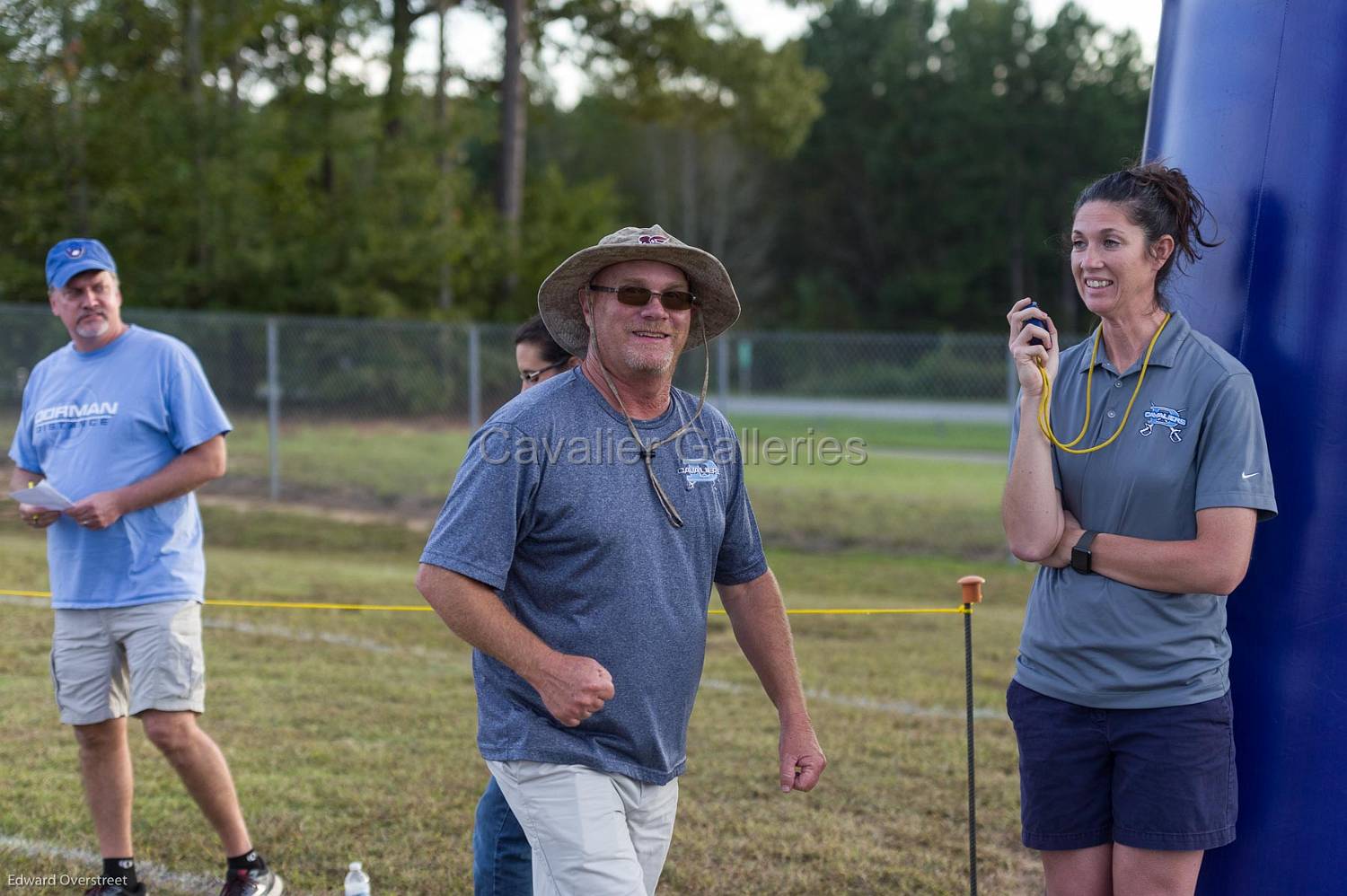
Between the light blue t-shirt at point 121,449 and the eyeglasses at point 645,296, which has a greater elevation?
the eyeglasses at point 645,296

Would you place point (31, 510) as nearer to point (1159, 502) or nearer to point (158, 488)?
point (158, 488)

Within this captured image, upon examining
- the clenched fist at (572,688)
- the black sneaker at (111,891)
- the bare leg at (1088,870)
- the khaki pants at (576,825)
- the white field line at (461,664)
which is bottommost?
the white field line at (461,664)

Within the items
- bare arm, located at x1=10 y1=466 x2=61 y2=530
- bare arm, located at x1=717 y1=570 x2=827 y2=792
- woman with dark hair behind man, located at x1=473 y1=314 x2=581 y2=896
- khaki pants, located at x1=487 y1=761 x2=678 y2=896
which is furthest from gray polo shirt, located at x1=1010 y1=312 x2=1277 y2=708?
bare arm, located at x1=10 y1=466 x2=61 y2=530

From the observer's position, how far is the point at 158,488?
4137 millimetres

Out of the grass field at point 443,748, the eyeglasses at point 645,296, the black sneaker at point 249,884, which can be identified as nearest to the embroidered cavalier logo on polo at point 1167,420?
the eyeglasses at point 645,296

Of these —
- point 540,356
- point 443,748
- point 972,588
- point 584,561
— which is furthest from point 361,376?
point 584,561

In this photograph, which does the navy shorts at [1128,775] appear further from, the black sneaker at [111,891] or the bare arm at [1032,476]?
the black sneaker at [111,891]

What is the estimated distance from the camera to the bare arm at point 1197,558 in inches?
102

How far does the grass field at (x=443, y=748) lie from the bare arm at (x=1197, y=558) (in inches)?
79.1

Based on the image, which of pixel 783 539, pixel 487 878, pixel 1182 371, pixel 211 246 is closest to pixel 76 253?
pixel 487 878

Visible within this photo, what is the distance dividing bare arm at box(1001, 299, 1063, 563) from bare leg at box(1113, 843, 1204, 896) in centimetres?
65

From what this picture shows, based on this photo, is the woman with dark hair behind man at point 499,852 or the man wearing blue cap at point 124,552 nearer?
the woman with dark hair behind man at point 499,852

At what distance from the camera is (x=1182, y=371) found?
2.71 m

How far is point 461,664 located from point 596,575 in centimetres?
494
